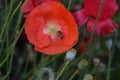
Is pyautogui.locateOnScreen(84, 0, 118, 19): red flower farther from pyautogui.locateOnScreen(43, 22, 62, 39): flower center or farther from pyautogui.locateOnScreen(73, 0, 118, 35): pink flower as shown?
pyautogui.locateOnScreen(43, 22, 62, 39): flower center

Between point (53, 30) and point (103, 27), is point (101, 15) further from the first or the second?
point (53, 30)

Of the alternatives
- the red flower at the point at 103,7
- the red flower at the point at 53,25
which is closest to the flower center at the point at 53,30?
the red flower at the point at 53,25

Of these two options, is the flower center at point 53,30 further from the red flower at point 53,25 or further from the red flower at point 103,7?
the red flower at point 103,7

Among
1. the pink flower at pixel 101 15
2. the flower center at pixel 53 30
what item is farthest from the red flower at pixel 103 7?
the flower center at pixel 53 30

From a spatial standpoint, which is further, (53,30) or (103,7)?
(53,30)

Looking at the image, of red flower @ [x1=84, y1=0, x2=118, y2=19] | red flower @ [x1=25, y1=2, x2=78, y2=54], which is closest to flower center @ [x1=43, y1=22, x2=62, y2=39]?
red flower @ [x1=25, y1=2, x2=78, y2=54]

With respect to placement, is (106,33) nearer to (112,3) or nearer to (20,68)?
(112,3)

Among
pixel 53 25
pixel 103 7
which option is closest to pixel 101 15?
pixel 103 7

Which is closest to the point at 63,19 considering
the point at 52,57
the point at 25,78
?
the point at 52,57

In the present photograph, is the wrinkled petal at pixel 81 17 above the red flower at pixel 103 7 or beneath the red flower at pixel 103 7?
beneath

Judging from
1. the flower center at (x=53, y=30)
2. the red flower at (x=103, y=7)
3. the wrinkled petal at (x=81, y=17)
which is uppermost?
the red flower at (x=103, y=7)
